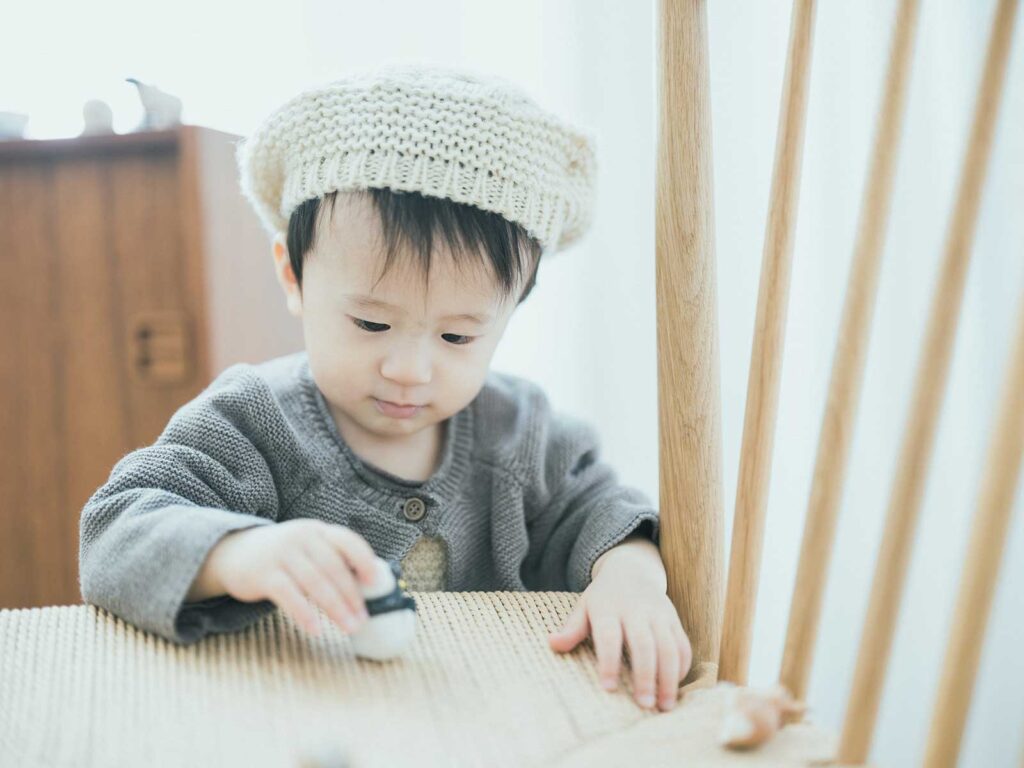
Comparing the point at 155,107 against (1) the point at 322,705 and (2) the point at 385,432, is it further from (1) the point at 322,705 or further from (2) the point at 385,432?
(1) the point at 322,705

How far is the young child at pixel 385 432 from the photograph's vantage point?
1.90ft

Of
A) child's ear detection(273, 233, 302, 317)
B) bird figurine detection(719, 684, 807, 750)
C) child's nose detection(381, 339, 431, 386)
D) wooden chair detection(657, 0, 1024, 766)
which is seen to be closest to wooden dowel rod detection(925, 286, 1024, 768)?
→ wooden chair detection(657, 0, 1024, 766)

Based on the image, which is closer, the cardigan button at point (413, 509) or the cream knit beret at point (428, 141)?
the cream knit beret at point (428, 141)

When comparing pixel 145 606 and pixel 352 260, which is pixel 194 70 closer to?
pixel 352 260

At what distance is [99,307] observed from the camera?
111 centimetres

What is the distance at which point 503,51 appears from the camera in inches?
47.3

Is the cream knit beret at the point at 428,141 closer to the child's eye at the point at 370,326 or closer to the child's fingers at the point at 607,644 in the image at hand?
the child's eye at the point at 370,326

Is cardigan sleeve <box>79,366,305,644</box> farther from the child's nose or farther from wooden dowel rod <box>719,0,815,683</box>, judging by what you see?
wooden dowel rod <box>719,0,815,683</box>

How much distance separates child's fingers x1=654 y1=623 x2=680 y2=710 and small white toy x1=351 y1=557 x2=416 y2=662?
15cm

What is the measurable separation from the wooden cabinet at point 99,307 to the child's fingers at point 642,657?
0.66m

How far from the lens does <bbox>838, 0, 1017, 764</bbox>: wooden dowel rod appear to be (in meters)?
0.39

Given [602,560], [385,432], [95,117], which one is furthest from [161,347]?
[602,560]

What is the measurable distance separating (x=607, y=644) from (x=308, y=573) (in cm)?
19

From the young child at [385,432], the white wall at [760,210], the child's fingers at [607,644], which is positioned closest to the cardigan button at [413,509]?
the young child at [385,432]
